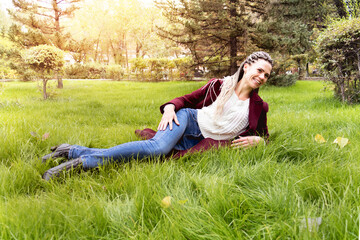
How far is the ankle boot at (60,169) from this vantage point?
1.76m

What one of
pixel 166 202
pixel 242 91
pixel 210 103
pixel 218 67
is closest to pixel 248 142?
pixel 242 91

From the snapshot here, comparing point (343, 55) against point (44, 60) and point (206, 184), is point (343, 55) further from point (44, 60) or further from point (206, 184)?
point (44, 60)

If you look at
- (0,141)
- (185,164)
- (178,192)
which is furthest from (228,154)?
(0,141)

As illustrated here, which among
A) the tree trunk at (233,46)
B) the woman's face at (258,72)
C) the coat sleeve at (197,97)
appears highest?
the tree trunk at (233,46)

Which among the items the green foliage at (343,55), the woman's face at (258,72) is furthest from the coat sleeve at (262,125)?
the green foliage at (343,55)

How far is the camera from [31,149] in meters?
2.36

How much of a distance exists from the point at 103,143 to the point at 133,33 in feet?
88.6

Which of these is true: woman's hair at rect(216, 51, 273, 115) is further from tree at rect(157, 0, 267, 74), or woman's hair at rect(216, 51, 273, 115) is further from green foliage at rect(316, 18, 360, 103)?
tree at rect(157, 0, 267, 74)

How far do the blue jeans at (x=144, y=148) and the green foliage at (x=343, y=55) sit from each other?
3.84 metres

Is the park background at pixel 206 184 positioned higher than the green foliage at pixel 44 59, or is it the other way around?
the green foliage at pixel 44 59

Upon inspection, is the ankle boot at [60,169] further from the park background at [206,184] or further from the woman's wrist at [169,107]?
the woman's wrist at [169,107]

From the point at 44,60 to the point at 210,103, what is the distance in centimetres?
633

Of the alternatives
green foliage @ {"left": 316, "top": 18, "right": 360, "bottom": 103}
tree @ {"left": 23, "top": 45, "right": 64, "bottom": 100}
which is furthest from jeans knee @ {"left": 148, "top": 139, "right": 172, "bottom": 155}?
tree @ {"left": 23, "top": 45, "right": 64, "bottom": 100}

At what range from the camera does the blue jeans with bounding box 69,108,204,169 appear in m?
1.93
